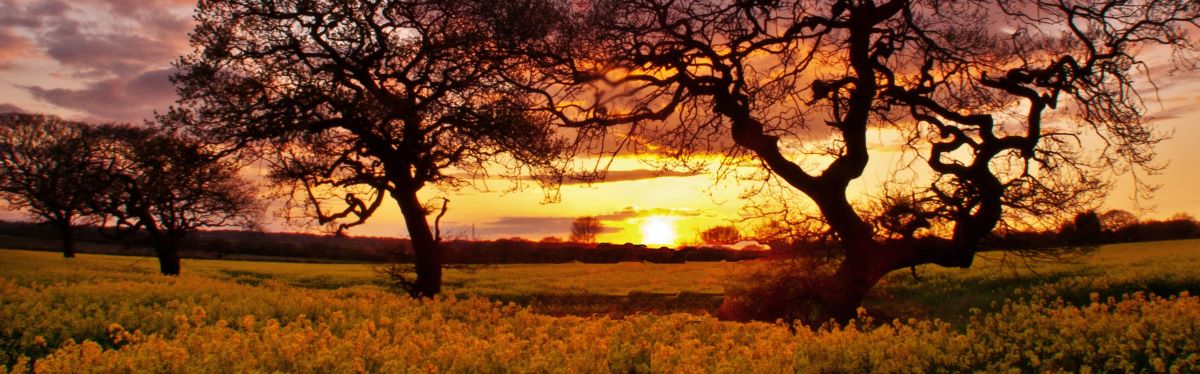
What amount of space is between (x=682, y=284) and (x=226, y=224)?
21.8 m

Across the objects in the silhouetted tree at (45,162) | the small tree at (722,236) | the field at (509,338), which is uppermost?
the silhouetted tree at (45,162)

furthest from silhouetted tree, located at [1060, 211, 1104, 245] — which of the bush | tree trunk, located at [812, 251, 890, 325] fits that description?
the bush

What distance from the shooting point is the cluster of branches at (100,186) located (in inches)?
1347

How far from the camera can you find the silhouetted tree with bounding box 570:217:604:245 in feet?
272

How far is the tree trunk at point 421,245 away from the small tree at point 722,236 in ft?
23.8

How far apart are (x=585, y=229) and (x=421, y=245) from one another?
64165mm

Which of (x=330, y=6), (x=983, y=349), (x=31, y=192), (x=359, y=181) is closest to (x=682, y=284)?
(x=359, y=181)

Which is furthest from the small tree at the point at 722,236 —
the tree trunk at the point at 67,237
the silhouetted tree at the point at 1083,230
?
the tree trunk at the point at 67,237

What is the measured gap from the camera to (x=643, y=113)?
1653 cm

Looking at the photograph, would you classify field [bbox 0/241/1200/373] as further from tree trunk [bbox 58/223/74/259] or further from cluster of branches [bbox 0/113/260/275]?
tree trunk [bbox 58/223/74/259]

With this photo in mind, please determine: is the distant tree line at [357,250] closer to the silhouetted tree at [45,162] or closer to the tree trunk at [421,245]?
the silhouetted tree at [45,162]

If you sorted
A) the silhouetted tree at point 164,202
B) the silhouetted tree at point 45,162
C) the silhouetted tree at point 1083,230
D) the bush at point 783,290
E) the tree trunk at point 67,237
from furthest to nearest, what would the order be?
the tree trunk at point 67,237 → the silhouetted tree at point 45,162 → the silhouetted tree at point 164,202 → the bush at point 783,290 → the silhouetted tree at point 1083,230

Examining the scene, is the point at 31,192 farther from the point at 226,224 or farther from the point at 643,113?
the point at 643,113

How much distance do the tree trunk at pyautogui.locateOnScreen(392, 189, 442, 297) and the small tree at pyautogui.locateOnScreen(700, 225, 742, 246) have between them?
7.25 meters
